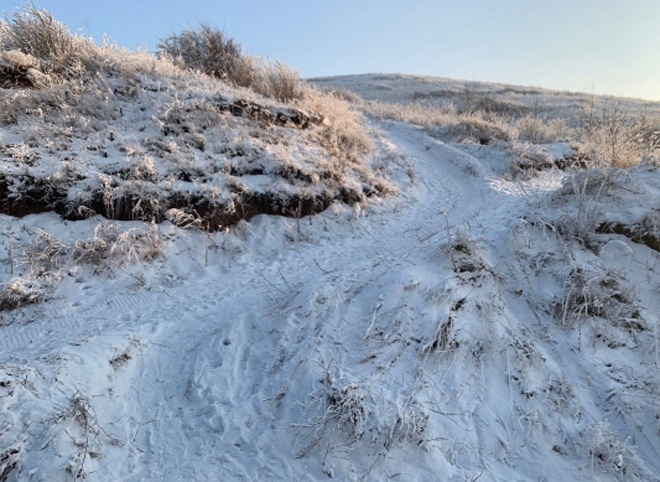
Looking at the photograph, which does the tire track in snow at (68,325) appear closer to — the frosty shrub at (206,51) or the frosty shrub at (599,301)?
the frosty shrub at (599,301)

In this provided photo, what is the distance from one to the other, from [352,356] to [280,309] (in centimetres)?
118

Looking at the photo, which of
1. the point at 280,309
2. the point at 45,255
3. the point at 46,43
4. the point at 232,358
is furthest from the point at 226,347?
the point at 46,43

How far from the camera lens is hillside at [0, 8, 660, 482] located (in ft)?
10.1

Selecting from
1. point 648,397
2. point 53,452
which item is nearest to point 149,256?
point 53,452

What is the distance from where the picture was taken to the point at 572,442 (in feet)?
10.9

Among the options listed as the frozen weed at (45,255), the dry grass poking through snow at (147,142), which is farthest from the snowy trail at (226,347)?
the dry grass poking through snow at (147,142)

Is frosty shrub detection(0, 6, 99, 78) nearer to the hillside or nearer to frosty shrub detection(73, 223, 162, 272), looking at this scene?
the hillside

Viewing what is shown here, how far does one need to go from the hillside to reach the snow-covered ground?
0.07 ft

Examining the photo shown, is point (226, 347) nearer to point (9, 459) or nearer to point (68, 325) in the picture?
point (68, 325)

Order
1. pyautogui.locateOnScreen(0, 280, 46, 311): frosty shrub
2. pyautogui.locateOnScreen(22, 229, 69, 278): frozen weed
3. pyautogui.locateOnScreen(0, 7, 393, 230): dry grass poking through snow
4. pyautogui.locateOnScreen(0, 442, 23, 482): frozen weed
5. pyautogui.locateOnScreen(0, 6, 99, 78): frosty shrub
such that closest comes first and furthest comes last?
pyautogui.locateOnScreen(0, 442, 23, 482): frozen weed, pyautogui.locateOnScreen(0, 280, 46, 311): frosty shrub, pyautogui.locateOnScreen(22, 229, 69, 278): frozen weed, pyautogui.locateOnScreen(0, 7, 393, 230): dry grass poking through snow, pyautogui.locateOnScreen(0, 6, 99, 78): frosty shrub

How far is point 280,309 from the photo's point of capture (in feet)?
15.2

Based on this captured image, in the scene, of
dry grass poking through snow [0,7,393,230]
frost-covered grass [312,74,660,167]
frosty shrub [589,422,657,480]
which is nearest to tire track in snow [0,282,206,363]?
dry grass poking through snow [0,7,393,230]

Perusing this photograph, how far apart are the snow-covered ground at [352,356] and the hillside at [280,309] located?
0.02 m

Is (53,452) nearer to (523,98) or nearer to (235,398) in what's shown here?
(235,398)
